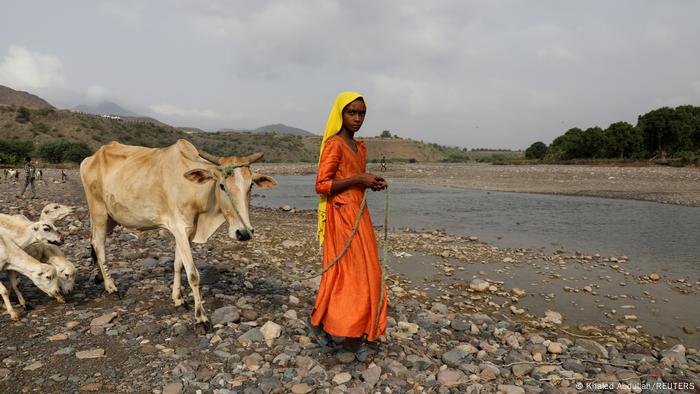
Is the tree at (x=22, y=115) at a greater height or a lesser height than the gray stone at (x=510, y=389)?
greater

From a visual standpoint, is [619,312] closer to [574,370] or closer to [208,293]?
[574,370]

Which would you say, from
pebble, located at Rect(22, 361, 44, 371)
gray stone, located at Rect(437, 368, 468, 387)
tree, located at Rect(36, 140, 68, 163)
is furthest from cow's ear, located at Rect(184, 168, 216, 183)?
tree, located at Rect(36, 140, 68, 163)

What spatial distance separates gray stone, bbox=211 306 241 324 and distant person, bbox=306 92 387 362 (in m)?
1.37

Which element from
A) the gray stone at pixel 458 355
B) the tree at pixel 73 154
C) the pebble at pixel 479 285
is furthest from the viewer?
the tree at pixel 73 154

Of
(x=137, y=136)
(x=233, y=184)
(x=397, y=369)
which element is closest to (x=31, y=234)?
(x=233, y=184)

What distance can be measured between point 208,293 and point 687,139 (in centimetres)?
6087

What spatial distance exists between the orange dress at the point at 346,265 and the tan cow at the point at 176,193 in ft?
3.27

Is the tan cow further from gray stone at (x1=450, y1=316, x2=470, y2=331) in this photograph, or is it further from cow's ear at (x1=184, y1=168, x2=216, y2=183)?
gray stone at (x1=450, y1=316, x2=470, y2=331)

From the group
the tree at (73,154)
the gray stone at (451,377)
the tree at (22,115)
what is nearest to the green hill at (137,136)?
the tree at (22,115)

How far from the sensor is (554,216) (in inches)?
650

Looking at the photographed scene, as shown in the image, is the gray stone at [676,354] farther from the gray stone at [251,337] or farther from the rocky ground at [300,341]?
the gray stone at [251,337]

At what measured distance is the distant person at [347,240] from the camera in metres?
3.73

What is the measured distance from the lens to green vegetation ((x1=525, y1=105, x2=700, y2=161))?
48.9 m

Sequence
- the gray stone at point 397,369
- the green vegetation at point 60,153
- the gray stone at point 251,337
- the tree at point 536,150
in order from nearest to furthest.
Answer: the gray stone at point 397,369
the gray stone at point 251,337
the green vegetation at point 60,153
the tree at point 536,150
